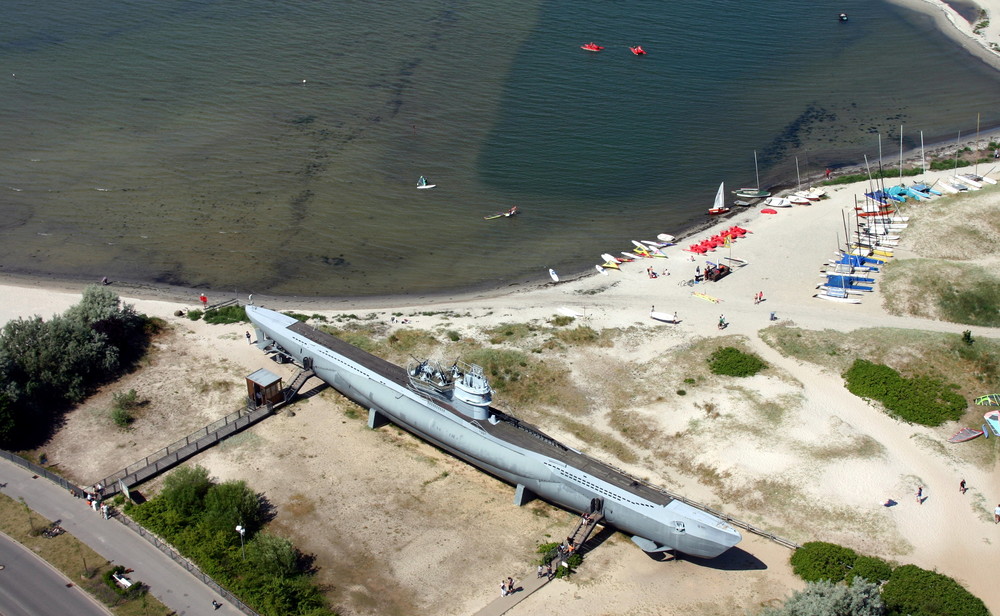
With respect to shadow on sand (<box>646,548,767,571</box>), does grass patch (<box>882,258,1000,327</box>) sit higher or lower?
higher

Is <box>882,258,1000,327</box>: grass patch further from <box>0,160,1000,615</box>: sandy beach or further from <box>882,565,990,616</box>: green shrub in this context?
<box>882,565,990,616</box>: green shrub

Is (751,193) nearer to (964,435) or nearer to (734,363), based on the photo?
(734,363)

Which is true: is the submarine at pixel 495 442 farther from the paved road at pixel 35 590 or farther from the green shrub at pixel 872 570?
the paved road at pixel 35 590

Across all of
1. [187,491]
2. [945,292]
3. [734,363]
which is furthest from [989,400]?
[187,491]

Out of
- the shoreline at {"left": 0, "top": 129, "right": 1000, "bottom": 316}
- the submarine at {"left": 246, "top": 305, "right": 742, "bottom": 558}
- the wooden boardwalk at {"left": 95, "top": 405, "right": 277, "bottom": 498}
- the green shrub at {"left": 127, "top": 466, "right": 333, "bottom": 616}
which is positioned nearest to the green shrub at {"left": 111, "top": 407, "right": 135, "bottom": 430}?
the wooden boardwalk at {"left": 95, "top": 405, "right": 277, "bottom": 498}

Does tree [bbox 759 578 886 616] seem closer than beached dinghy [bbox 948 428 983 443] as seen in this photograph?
Yes
